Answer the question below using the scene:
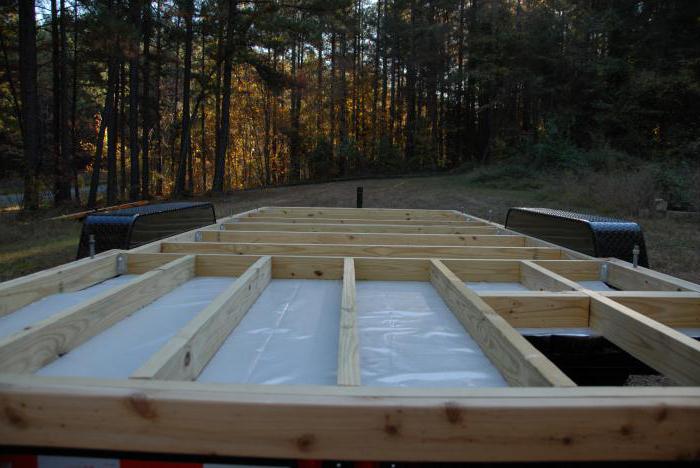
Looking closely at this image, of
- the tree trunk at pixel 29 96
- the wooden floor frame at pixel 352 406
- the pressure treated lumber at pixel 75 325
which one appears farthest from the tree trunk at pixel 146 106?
the wooden floor frame at pixel 352 406

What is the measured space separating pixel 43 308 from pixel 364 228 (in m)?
2.92

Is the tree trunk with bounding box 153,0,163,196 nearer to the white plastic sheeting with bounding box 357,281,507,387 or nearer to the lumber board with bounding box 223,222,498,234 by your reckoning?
the lumber board with bounding box 223,222,498,234

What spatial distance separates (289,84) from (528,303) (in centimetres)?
1716

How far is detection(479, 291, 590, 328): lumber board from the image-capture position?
211 cm

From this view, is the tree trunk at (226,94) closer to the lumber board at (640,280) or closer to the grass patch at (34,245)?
the grass patch at (34,245)

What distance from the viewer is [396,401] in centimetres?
108

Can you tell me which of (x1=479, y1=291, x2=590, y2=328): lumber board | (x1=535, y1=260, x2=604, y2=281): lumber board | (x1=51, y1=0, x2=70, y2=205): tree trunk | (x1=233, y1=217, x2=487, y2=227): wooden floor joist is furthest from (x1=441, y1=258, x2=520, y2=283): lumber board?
(x1=51, y1=0, x2=70, y2=205): tree trunk

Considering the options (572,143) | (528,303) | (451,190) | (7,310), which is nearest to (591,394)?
(528,303)

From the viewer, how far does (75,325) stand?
1.77 meters

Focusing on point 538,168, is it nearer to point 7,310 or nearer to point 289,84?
point 289,84

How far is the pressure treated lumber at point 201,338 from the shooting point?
4.29ft

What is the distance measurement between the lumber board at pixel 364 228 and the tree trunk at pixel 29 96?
370 inches

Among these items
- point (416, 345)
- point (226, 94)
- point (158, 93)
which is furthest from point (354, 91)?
point (416, 345)

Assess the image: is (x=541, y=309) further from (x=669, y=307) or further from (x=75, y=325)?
(x=75, y=325)
